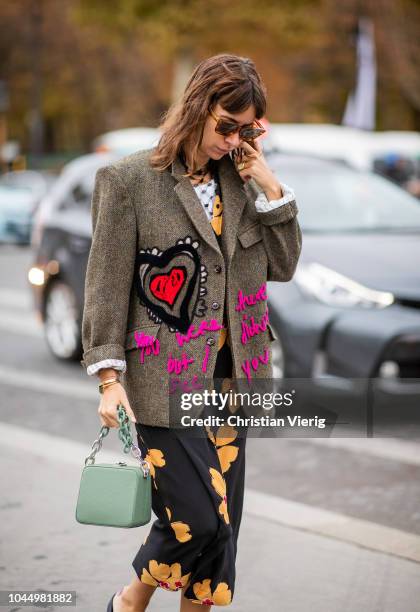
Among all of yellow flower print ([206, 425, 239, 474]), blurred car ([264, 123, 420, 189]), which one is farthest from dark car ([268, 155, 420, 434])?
blurred car ([264, 123, 420, 189])

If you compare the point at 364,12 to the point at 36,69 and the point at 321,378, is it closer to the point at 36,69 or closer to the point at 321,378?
→ the point at 321,378

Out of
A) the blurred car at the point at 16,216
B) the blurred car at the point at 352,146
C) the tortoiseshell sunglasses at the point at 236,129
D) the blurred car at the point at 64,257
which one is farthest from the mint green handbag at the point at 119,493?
the blurred car at the point at 352,146

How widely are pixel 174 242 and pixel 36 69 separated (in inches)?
2005

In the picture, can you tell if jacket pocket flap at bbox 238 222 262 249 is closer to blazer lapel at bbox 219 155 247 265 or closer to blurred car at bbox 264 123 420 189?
blazer lapel at bbox 219 155 247 265

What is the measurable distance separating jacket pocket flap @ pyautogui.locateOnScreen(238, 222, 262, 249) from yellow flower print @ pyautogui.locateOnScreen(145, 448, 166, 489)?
615 mm

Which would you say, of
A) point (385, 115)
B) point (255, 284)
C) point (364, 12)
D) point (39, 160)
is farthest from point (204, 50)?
point (255, 284)

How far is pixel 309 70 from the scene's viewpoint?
49.1 metres

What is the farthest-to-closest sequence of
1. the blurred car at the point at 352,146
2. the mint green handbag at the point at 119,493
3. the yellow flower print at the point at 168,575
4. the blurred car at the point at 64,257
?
the blurred car at the point at 352,146, the blurred car at the point at 64,257, the yellow flower print at the point at 168,575, the mint green handbag at the point at 119,493

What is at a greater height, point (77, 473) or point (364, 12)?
point (364, 12)

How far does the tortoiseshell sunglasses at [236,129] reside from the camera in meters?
3.12

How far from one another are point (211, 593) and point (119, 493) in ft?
1.30

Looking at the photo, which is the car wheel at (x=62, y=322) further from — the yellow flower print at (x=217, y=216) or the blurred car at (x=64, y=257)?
the yellow flower print at (x=217, y=216)

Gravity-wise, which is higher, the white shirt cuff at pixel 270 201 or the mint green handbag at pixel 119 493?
the white shirt cuff at pixel 270 201

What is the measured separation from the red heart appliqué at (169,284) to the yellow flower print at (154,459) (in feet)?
1.34
